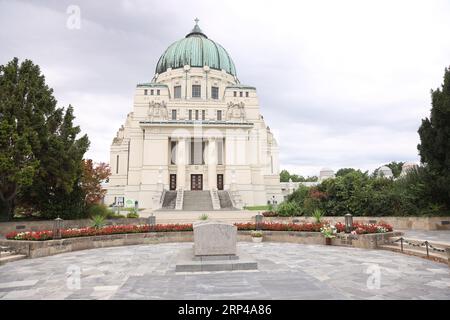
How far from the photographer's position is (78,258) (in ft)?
39.5

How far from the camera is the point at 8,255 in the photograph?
11891 millimetres

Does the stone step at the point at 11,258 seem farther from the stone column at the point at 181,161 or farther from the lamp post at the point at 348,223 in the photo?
the stone column at the point at 181,161

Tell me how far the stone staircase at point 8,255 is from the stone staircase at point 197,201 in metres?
22.6

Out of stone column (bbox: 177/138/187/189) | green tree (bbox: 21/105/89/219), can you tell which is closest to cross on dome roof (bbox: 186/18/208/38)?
stone column (bbox: 177/138/187/189)

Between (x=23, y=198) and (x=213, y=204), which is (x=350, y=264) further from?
(x=213, y=204)

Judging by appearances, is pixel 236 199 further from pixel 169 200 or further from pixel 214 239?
pixel 214 239

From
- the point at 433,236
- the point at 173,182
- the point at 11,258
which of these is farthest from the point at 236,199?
the point at 11,258

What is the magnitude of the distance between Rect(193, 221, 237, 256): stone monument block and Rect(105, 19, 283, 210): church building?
85.5ft

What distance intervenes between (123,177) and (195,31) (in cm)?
3595

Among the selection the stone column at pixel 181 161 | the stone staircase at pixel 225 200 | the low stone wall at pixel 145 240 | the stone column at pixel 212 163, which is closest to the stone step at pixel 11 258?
the low stone wall at pixel 145 240

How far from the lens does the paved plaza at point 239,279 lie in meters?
6.73

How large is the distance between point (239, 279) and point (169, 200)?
31347 mm
